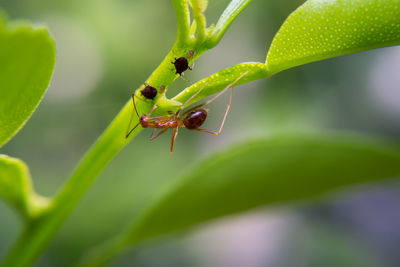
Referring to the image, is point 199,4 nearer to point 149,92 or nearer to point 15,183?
point 149,92

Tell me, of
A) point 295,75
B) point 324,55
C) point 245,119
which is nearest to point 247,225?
point 245,119

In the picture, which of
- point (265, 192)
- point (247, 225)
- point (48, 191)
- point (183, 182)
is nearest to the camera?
point (183, 182)

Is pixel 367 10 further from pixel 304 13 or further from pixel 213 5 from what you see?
pixel 213 5

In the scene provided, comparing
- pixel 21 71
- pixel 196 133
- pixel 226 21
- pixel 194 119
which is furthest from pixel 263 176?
pixel 196 133

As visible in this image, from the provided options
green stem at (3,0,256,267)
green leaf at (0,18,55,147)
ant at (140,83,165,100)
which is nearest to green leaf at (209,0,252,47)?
green stem at (3,0,256,267)

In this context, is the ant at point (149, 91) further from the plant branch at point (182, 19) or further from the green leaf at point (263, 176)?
the green leaf at point (263, 176)

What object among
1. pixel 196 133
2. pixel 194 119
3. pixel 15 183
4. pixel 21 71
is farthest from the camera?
pixel 196 133
